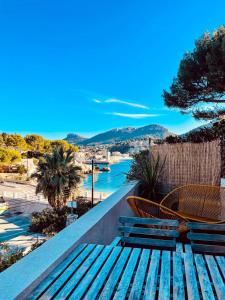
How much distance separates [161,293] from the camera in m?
1.35

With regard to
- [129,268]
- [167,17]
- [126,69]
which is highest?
[126,69]

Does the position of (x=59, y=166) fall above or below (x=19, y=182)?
above

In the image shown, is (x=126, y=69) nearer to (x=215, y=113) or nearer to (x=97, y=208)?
(x=215, y=113)

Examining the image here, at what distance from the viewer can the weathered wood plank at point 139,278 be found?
53.2 inches

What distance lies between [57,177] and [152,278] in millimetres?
13957

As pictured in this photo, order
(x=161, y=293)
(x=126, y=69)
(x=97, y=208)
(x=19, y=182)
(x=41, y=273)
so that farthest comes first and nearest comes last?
(x=19, y=182) < (x=126, y=69) < (x=97, y=208) < (x=41, y=273) < (x=161, y=293)

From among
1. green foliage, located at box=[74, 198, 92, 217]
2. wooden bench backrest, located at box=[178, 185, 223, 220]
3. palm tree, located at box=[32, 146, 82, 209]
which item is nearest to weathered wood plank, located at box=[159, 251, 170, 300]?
wooden bench backrest, located at box=[178, 185, 223, 220]

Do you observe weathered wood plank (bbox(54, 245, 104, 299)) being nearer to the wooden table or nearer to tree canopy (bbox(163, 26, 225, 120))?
the wooden table

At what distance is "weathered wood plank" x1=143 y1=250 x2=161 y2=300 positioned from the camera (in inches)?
53.1

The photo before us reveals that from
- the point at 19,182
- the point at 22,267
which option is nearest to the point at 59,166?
the point at 22,267

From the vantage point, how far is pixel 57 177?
15.0 metres

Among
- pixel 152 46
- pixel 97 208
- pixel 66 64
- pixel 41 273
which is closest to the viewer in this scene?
pixel 41 273

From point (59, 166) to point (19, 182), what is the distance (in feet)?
59.7

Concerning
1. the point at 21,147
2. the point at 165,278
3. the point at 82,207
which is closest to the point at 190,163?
the point at 165,278
